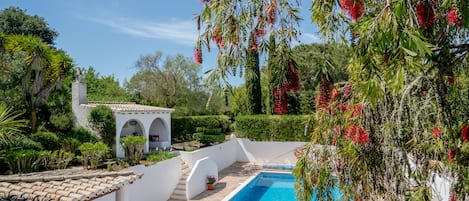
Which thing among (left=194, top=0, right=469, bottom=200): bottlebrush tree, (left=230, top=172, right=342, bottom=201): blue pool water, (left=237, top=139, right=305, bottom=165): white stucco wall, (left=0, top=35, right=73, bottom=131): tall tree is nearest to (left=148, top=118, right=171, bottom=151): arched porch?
(left=237, top=139, right=305, bottom=165): white stucco wall

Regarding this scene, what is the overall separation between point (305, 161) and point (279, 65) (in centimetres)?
114

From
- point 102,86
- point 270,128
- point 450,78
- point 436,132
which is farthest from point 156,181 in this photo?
point 102,86

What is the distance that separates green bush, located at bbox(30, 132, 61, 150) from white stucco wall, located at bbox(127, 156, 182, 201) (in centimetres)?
550

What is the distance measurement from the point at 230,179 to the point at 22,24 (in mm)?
31357

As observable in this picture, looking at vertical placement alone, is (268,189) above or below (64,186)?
below

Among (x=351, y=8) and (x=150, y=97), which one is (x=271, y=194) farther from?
(x=150, y=97)

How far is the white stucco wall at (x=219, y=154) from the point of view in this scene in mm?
21002

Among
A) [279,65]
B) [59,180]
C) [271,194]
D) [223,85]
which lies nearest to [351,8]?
[279,65]

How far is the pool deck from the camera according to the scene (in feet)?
58.2

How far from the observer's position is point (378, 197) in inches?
145

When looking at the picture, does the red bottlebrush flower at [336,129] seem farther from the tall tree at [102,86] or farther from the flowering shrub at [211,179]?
the tall tree at [102,86]

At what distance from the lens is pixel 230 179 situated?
21516 millimetres

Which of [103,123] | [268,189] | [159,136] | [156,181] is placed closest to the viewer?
[156,181]

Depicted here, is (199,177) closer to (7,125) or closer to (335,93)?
(7,125)
